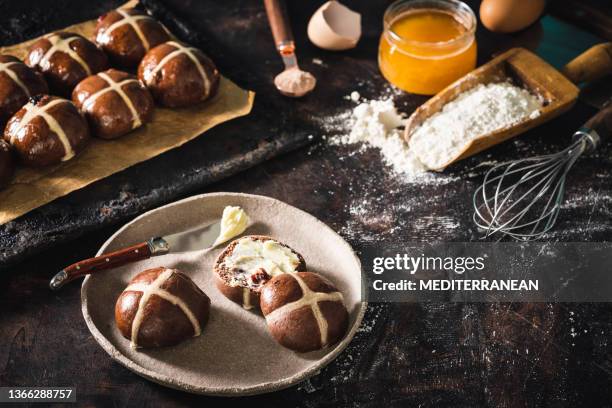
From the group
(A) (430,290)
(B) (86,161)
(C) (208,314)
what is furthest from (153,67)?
(A) (430,290)

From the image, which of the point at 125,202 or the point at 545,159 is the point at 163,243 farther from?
the point at 545,159

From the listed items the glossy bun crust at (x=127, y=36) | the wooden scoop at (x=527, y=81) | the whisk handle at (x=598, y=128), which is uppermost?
the glossy bun crust at (x=127, y=36)

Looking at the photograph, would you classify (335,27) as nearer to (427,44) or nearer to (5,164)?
(427,44)

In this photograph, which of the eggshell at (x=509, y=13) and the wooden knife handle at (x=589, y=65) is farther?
the eggshell at (x=509, y=13)

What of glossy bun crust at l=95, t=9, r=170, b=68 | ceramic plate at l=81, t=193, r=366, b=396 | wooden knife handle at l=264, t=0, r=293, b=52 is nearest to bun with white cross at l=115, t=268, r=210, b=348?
ceramic plate at l=81, t=193, r=366, b=396

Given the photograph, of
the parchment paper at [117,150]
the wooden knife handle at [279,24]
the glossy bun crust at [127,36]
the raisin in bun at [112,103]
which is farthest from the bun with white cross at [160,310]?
the wooden knife handle at [279,24]

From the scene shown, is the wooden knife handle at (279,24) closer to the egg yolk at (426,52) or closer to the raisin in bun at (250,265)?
the egg yolk at (426,52)
